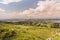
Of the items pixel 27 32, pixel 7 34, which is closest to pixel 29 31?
pixel 27 32

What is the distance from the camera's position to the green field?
193 cm

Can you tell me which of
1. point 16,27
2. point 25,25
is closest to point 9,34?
point 16,27

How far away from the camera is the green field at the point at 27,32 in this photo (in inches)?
75.9

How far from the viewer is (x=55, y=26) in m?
1.98

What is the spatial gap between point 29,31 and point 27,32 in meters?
0.04

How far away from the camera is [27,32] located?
1.97 metres

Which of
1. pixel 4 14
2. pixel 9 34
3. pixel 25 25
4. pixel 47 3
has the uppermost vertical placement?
Answer: pixel 47 3

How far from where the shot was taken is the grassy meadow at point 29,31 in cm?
193

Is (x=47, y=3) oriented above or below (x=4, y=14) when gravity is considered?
above

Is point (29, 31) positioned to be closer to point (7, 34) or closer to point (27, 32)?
point (27, 32)

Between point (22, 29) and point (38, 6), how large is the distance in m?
0.46

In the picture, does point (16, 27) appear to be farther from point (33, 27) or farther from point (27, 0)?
point (27, 0)

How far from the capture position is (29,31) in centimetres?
197

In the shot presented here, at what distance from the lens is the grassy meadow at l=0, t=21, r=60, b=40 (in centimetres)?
193
